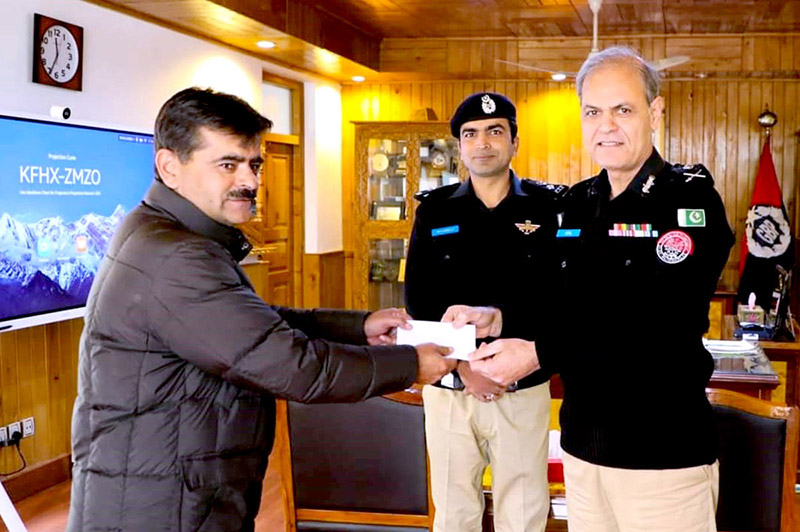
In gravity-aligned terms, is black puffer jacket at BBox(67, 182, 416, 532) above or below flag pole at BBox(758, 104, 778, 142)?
below

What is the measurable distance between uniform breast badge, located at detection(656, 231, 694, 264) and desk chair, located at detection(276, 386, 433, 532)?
698 millimetres

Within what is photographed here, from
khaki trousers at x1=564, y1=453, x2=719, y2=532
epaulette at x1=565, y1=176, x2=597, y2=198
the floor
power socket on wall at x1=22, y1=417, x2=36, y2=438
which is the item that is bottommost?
the floor

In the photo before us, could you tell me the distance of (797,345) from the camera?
14.1ft

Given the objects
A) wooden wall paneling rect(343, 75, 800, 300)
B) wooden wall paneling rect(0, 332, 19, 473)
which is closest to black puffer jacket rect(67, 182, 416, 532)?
wooden wall paneling rect(0, 332, 19, 473)

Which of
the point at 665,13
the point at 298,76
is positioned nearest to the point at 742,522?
the point at 665,13

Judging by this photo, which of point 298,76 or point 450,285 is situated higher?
point 298,76

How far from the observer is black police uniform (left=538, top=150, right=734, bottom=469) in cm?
176

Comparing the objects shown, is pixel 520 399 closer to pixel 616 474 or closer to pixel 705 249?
pixel 616 474

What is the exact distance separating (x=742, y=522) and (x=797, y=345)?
248 centimetres

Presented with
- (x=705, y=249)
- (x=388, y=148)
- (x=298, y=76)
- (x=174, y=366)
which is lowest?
(x=174, y=366)

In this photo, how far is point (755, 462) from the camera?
207 centimetres

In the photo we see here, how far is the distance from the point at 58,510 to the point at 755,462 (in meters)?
3.34

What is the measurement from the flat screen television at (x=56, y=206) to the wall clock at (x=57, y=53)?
1.09 ft

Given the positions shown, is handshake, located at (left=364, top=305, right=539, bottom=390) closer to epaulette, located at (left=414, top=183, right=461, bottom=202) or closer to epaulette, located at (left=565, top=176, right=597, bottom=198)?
epaulette, located at (left=565, top=176, right=597, bottom=198)
